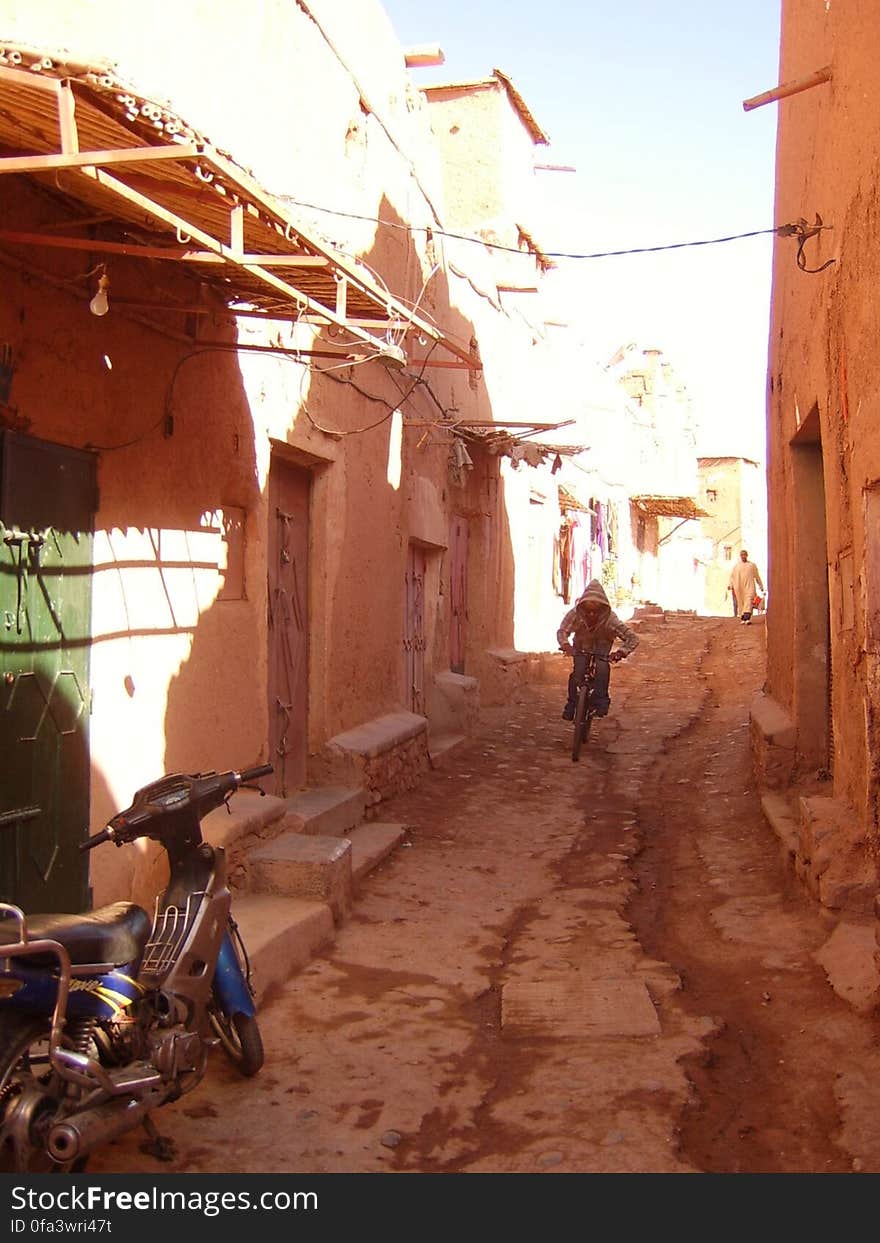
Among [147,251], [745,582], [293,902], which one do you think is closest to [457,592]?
[293,902]

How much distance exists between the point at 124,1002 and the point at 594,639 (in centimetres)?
862

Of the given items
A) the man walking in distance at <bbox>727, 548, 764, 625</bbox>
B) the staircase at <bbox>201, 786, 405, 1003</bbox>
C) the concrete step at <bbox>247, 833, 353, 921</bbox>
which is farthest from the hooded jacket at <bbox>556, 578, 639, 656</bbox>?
the man walking in distance at <bbox>727, 548, 764, 625</bbox>

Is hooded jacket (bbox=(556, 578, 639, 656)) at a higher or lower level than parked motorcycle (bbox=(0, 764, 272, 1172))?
higher

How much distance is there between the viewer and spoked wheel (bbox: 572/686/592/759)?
35.8ft

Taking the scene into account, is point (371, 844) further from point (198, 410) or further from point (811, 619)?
point (811, 619)

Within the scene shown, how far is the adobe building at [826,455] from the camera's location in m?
5.49

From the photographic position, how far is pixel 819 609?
8133 millimetres

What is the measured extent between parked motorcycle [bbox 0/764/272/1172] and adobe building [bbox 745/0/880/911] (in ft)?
10.0

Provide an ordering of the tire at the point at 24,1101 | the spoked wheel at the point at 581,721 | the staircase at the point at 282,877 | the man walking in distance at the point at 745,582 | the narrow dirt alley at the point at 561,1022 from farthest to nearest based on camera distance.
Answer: the man walking in distance at the point at 745,582, the spoked wheel at the point at 581,721, the staircase at the point at 282,877, the narrow dirt alley at the point at 561,1022, the tire at the point at 24,1101

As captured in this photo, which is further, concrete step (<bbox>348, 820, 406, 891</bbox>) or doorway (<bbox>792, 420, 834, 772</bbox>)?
doorway (<bbox>792, 420, 834, 772</bbox>)

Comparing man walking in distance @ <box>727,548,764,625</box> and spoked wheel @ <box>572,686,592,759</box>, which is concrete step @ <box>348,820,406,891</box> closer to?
spoked wheel @ <box>572,686,592,759</box>

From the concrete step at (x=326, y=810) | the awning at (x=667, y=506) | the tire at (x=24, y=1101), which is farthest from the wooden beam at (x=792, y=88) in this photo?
the awning at (x=667, y=506)

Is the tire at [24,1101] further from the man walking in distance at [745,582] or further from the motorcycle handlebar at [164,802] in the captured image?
the man walking in distance at [745,582]

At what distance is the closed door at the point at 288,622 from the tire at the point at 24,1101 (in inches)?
178
